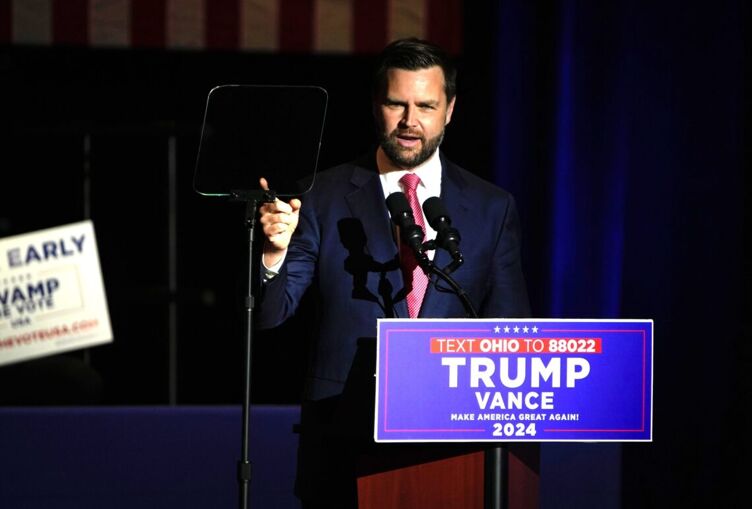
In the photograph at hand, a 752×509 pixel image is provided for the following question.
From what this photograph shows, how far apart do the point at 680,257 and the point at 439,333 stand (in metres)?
1.56

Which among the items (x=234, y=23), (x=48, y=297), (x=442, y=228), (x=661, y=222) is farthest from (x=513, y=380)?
(x=234, y=23)

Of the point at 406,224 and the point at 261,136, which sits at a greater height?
the point at 261,136

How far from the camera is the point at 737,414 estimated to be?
2.98 m

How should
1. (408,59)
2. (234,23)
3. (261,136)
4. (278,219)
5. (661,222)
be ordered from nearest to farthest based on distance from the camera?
(278,219) → (261,136) → (408,59) → (661,222) → (234,23)

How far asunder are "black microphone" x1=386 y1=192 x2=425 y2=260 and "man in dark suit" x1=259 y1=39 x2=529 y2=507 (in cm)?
21

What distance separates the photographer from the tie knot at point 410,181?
6.96 ft

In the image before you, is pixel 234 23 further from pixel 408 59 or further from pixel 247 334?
pixel 247 334

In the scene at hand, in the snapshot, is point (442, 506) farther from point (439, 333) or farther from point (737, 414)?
point (737, 414)

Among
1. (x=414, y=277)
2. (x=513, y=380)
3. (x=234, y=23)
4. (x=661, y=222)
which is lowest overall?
(x=513, y=380)

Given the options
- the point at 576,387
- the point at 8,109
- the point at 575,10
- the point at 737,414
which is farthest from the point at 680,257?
the point at 8,109

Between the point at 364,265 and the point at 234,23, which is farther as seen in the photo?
the point at 234,23

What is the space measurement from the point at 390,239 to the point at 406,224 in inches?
11.7

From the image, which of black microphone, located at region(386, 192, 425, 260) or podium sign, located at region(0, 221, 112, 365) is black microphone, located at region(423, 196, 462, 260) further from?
podium sign, located at region(0, 221, 112, 365)

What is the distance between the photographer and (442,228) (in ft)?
5.79
